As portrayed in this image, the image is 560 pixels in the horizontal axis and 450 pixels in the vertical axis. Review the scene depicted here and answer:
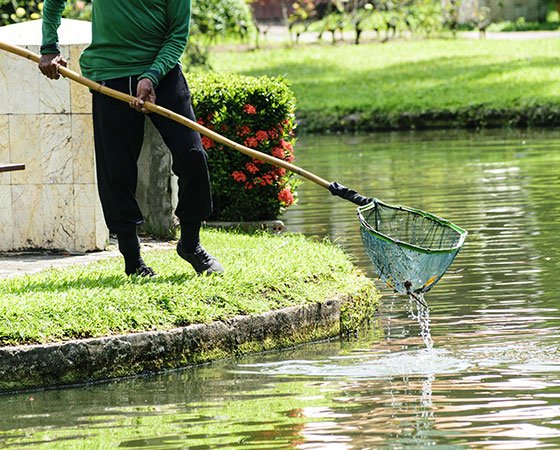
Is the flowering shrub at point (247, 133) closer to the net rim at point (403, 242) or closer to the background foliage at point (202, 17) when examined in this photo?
the net rim at point (403, 242)

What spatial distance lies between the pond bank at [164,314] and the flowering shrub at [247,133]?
98.5 inches

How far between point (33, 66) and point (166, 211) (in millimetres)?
1628

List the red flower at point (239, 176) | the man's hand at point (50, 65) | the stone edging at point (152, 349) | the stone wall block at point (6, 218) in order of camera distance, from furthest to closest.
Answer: the red flower at point (239, 176) → the stone wall block at point (6, 218) → the man's hand at point (50, 65) → the stone edging at point (152, 349)

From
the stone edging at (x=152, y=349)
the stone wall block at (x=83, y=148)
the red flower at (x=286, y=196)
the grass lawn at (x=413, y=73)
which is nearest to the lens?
the stone edging at (x=152, y=349)

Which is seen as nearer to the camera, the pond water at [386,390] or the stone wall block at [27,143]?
the pond water at [386,390]

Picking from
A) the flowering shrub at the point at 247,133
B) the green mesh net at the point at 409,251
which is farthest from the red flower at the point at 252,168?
the green mesh net at the point at 409,251

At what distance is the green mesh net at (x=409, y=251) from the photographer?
8273 millimetres

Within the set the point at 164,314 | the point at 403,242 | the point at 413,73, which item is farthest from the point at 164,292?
the point at 413,73

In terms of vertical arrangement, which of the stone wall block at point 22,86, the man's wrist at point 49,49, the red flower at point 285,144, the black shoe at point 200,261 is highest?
the man's wrist at point 49,49

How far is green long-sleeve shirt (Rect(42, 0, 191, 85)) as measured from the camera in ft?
28.2

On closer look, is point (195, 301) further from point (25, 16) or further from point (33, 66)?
point (25, 16)

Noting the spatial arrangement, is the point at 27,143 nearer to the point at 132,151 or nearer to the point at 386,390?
the point at 132,151

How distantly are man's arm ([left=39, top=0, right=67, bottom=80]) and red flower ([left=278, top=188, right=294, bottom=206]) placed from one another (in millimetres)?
3754

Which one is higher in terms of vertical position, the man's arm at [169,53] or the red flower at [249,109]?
the man's arm at [169,53]
